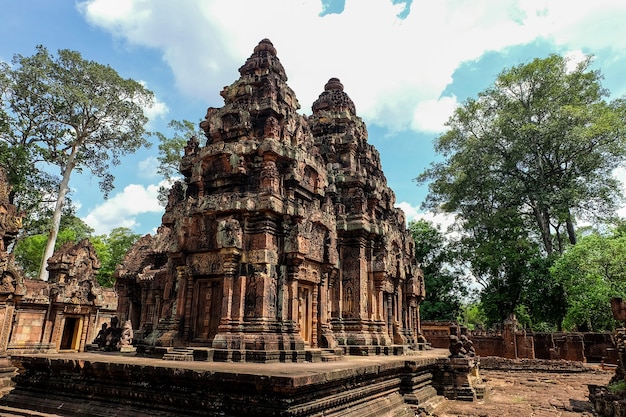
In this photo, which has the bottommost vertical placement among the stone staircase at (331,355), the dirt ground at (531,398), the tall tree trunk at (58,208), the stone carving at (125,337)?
the dirt ground at (531,398)

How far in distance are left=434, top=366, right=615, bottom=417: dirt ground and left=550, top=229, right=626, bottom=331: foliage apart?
4.26 m

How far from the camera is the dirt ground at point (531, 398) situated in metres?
9.19

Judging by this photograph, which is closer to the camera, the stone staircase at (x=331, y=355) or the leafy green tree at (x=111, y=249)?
the stone staircase at (x=331, y=355)

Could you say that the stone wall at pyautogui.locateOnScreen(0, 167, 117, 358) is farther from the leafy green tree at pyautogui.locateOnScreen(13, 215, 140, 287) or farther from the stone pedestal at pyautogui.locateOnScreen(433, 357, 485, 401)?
the leafy green tree at pyautogui.locateOnScreen(13, 215, 140, 287)

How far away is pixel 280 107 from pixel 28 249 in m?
36.4

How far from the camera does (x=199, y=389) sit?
18.8 ft

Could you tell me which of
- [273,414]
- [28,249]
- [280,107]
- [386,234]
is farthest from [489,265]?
[28,249]

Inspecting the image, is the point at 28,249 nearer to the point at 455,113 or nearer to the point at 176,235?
the point at 176,235

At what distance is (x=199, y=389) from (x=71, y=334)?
14625 millimetres

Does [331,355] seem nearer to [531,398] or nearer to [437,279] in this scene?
[531,398]

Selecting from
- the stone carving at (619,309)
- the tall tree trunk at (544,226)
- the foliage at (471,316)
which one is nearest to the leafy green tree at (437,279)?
the foliage at (471,316)

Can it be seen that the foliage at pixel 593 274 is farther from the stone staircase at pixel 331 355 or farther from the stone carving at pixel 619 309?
the stone staircase at pixel 331 355

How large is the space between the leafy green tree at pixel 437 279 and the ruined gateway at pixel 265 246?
18118mm

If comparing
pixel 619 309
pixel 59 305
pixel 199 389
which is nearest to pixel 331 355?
pixel 199 389
